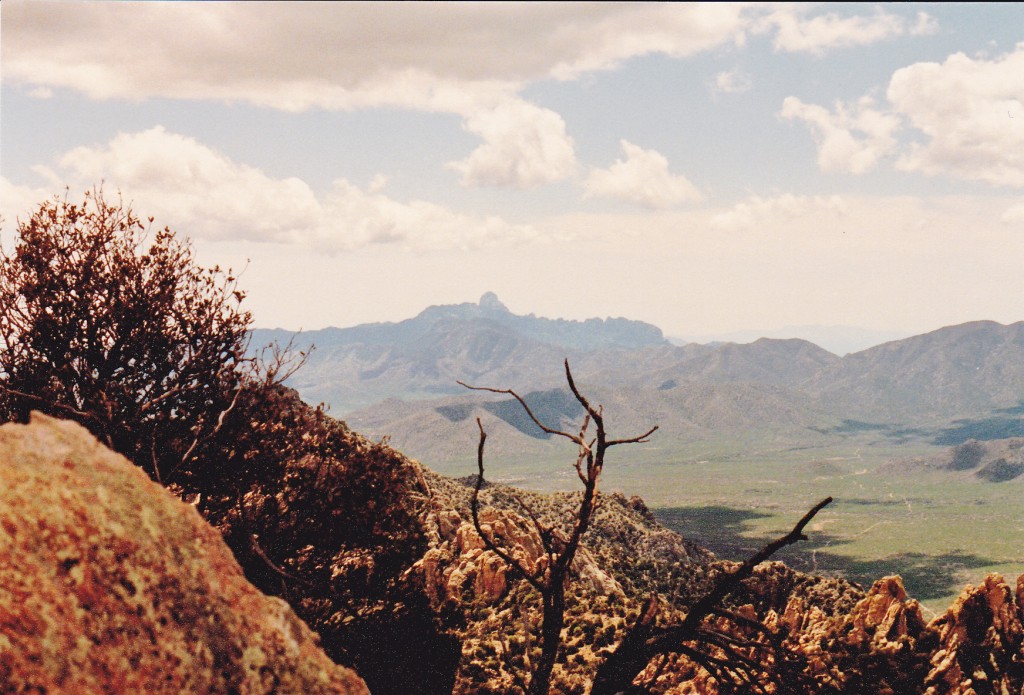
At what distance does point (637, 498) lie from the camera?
132875mm

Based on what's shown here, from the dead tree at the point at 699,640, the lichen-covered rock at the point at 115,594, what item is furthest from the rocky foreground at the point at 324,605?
the dead tree at the point at 699,640

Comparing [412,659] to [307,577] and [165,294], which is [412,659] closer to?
[307,577]

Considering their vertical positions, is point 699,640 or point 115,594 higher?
point 115,594

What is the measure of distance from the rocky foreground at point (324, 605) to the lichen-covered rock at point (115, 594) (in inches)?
Result: 0.7

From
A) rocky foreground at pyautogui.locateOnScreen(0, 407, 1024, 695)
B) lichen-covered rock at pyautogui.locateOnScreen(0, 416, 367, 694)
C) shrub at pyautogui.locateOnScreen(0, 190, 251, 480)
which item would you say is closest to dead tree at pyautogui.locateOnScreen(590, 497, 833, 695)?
rocky foreground at pyautogui.locateOnScreen(0, 407, 1024, 695)

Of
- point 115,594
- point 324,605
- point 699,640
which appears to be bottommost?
point 324,605

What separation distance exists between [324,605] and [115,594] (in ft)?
48.1

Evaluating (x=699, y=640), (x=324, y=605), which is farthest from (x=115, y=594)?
(x=324, y=605)

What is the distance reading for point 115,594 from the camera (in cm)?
847

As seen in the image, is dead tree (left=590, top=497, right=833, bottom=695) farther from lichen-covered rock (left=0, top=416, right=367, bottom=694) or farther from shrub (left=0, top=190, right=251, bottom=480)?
shrub (left=0, top=190, right=251, bottom=480)

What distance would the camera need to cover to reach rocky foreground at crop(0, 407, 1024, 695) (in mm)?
8297

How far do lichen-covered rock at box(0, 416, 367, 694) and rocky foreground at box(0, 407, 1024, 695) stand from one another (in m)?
0.02

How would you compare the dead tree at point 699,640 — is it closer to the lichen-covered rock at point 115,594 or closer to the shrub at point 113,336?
the lichen-covered rock at point 115,594

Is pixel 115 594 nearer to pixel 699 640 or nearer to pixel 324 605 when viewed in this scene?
pixel 699 640
